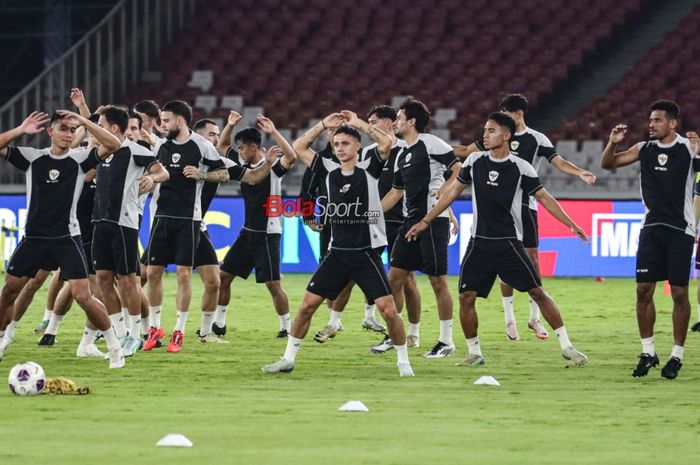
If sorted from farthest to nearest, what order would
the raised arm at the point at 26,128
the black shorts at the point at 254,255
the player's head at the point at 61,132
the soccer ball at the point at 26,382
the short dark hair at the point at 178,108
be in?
the black shorts at the point at 254,255 < the short dark hair at the point at 178,108 < the player's head at the point at 61,132 < the raised arm at the point at 26,128 < the soccer ball at the point at 26,382

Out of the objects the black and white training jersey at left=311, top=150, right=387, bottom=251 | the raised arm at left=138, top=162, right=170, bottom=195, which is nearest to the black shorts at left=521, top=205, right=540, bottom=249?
the black and white training jersey at left=311, top=150, right=387, bottom=251

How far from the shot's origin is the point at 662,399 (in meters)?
10.7

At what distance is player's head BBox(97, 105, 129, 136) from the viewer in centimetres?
1292

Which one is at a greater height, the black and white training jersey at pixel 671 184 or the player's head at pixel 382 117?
the player's head at pixel 382 117

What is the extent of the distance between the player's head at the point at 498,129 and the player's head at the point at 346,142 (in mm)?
1275

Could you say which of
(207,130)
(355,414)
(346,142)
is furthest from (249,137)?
(355,414)

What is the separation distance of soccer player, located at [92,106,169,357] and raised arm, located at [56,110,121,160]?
37.1 inches

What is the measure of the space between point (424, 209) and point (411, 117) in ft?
3.16

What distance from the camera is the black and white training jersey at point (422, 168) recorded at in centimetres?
1380

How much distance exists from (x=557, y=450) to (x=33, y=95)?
25.8 metres

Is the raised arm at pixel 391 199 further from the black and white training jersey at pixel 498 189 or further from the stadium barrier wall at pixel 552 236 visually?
the stadium barrier wall at pixel 552 236

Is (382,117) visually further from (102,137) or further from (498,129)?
(102,137)

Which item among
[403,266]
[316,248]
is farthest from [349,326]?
[316,248]

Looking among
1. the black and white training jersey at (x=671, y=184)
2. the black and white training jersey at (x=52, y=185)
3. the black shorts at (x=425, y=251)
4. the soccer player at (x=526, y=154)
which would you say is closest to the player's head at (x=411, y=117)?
the black shorts at (x=425, y=251)
